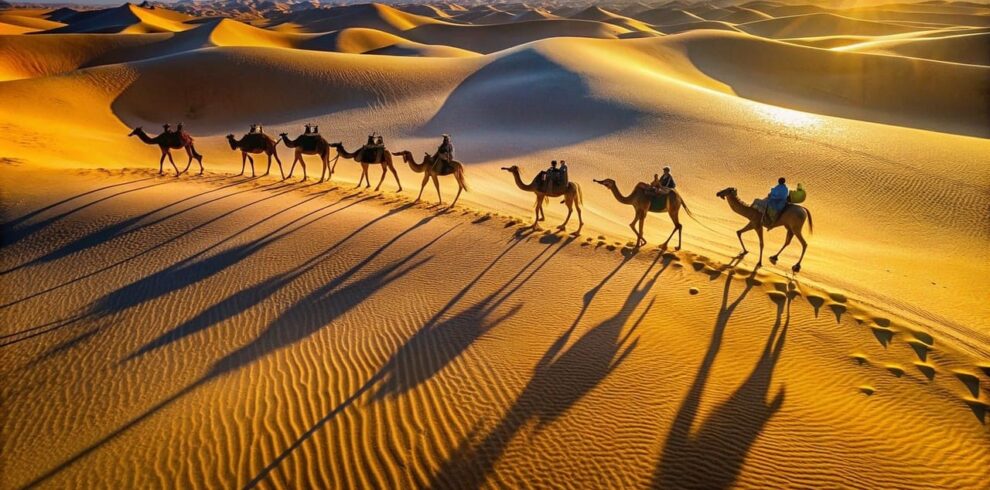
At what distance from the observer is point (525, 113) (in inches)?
1073

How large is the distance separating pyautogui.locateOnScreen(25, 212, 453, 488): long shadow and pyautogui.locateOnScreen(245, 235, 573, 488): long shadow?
49 cm

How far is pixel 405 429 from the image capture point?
19.0 feet

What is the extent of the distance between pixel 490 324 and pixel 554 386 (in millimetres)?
1795

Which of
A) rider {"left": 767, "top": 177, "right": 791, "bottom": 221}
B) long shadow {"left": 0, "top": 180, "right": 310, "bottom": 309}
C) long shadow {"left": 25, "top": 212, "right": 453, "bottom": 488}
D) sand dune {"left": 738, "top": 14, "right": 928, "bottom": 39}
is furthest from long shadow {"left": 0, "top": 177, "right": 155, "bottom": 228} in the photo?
sand dune {"left": 738, "top": 14, "right": 928, "bottom": 39}

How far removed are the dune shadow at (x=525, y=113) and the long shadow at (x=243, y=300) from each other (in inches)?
500

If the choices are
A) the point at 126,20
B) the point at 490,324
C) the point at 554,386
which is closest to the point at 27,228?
the point at 490,324

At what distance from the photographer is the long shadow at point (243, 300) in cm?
734

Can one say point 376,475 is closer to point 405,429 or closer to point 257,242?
point 405,429

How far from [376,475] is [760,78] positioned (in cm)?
4236

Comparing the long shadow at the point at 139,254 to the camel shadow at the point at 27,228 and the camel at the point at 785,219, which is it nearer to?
the camel shadow at the point at 27,228

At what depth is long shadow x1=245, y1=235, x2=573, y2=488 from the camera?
5.79 m

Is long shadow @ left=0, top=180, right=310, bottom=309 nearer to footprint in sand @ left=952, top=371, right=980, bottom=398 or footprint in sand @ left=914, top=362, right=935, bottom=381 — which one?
footprint in sand @ left=914, top=362, right=935, bottom=381

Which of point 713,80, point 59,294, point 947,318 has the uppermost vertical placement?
point 713,80

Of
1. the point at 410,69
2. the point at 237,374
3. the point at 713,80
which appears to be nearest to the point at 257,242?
the point at 237,374
